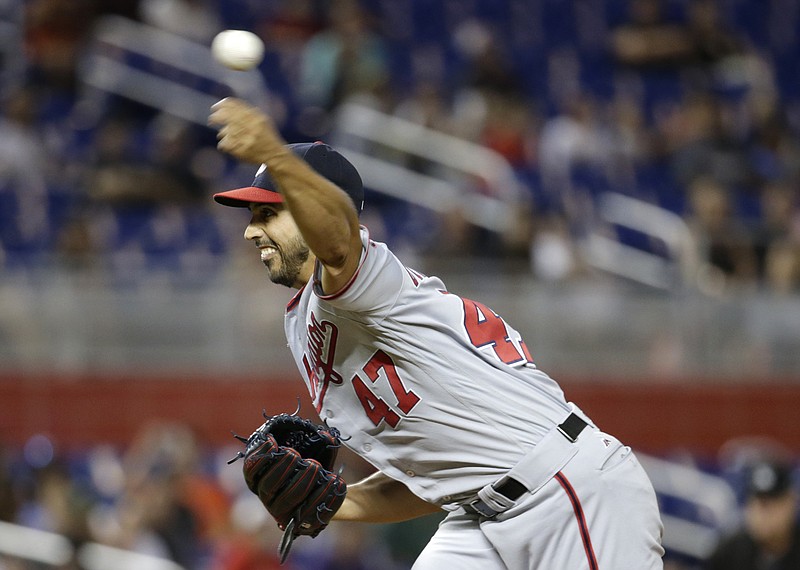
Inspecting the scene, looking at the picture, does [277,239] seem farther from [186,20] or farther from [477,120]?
[186,20]

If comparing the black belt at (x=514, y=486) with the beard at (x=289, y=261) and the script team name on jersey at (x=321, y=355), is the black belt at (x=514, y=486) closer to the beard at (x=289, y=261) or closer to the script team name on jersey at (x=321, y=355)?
the script team name on jersey at (x=321, y=355)

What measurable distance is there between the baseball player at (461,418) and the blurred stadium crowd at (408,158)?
321 centimetres

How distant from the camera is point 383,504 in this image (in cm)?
411

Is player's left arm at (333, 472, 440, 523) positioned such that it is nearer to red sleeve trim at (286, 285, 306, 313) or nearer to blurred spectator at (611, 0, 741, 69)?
red sleeve trim at (286, 285, 306, 313)

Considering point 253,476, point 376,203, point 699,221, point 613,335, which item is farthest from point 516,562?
point 376,203

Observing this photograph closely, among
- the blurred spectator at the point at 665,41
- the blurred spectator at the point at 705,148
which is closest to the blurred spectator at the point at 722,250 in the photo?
the blurred spectator at the point at 705,148

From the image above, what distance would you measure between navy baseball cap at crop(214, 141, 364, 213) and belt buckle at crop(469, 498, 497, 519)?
895 millimetres

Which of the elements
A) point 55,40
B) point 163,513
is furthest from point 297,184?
point 55,40

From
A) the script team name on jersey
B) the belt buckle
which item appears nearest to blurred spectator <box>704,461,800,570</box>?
the belt buckle

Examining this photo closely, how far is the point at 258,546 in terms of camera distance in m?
6.52

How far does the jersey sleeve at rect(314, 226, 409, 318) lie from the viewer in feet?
11.2

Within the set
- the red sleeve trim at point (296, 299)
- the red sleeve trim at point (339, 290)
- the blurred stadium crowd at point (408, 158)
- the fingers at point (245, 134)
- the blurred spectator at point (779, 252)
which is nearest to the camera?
the fingers at point (245, 134)

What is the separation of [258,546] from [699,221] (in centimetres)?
451

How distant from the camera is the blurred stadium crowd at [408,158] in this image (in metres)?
7.52
